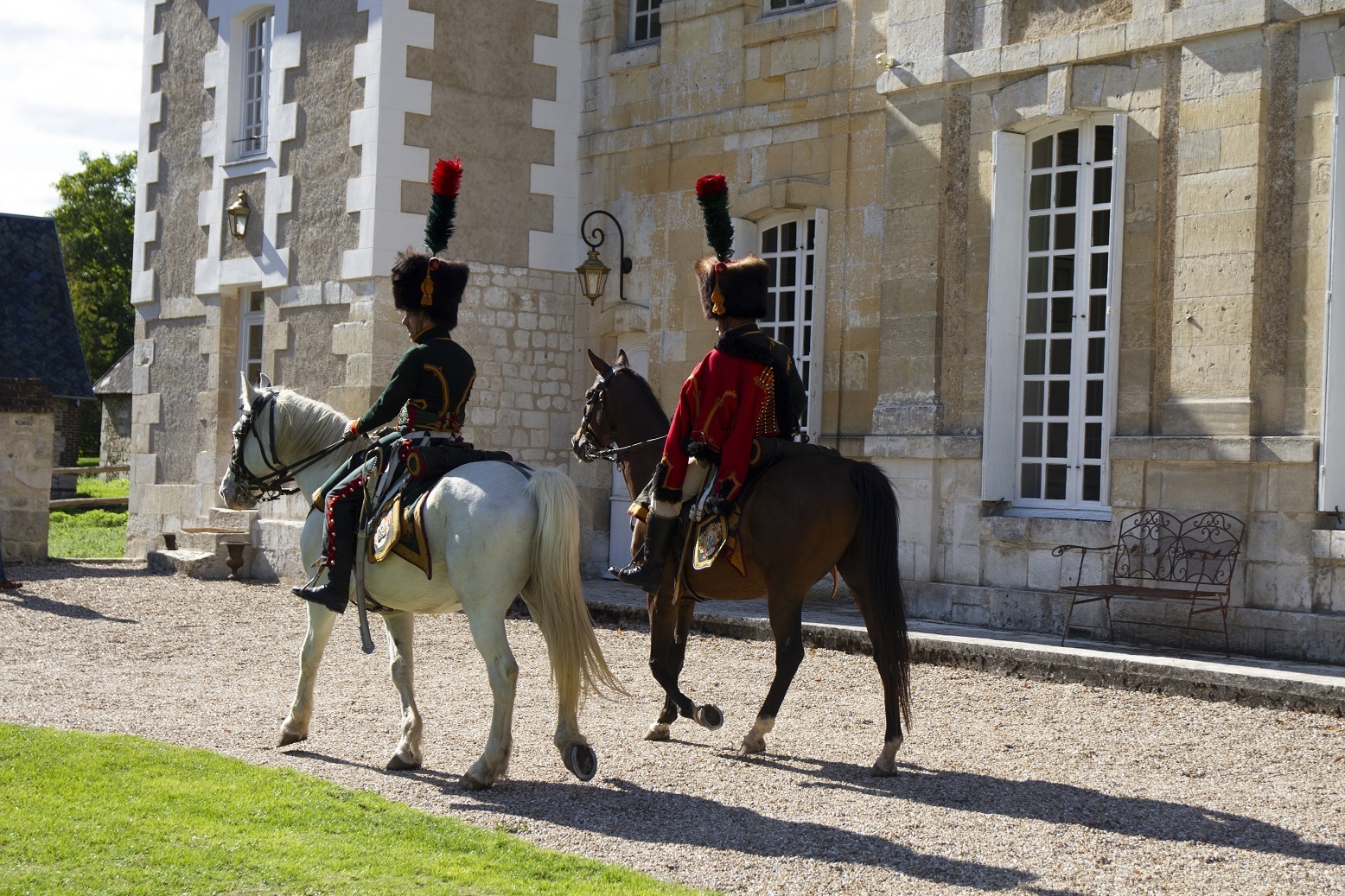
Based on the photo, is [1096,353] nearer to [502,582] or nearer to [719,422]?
[719,422]

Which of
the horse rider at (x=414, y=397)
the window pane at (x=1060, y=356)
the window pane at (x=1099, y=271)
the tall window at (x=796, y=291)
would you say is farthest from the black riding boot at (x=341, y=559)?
the tall window at (x=796, y=291)

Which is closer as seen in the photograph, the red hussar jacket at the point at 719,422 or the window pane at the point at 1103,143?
the red hussar jacket at the point at 719,422

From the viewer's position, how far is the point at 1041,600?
9062mm

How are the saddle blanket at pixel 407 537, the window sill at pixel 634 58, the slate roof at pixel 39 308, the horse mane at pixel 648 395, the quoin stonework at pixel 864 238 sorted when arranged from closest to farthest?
the saddle blanket at pixel 407 537, the horse mane at pixel 648 395, the quoin stonework at pixel 864 238, the window sill at pixel 634 58, the slate roof at pixel 39 308

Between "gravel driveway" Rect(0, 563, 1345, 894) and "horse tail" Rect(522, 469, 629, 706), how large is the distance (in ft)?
1.38

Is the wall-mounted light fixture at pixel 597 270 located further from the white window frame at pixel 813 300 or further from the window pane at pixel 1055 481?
the window pane at pixel 1055 481

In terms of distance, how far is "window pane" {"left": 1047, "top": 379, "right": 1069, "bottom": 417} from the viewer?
9352 mm

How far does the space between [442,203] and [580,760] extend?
248cm

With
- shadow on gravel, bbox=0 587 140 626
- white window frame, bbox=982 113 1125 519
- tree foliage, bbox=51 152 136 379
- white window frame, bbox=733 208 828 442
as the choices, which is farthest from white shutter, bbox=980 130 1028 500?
tree foliage, bbox=51 152 136 379

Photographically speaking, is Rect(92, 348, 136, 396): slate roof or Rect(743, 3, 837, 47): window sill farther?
Rect(92, 348, 136, 396): slate roof

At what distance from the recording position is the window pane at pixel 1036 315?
9.48 metres

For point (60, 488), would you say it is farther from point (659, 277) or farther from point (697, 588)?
point (697, 588)

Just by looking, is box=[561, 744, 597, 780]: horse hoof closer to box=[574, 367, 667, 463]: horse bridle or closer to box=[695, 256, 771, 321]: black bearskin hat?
box=[574, 367, 667, 463]: horse bridle

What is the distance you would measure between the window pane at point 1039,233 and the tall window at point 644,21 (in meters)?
4.17
